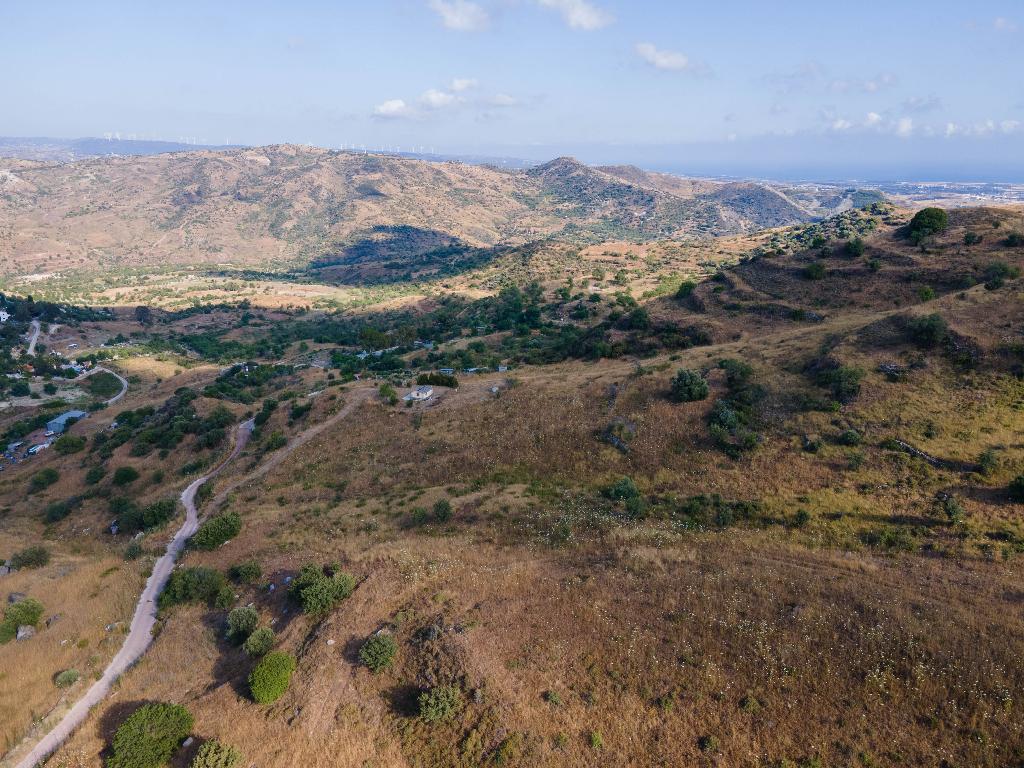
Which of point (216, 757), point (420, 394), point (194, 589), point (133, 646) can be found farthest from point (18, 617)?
point (420, 394)

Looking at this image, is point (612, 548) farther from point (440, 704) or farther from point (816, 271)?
point (816, 271)

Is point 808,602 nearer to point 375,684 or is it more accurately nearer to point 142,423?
point 375,684

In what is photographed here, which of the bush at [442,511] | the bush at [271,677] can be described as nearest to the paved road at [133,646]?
the bush at [271,677]

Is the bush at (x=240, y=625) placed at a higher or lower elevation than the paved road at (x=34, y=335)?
higher

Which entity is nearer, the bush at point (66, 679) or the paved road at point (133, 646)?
the paved road at point (133, 646)

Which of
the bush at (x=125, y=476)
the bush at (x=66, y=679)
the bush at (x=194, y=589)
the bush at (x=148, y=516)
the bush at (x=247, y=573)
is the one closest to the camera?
the bush at (x=66, y=679)

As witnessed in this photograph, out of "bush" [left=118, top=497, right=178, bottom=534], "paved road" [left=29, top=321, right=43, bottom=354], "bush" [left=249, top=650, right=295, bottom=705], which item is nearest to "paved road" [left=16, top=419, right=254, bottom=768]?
"bush" [left=118, top=497, right=178, bottom=534]

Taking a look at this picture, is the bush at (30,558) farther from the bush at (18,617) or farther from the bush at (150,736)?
the bush at (150,736)
